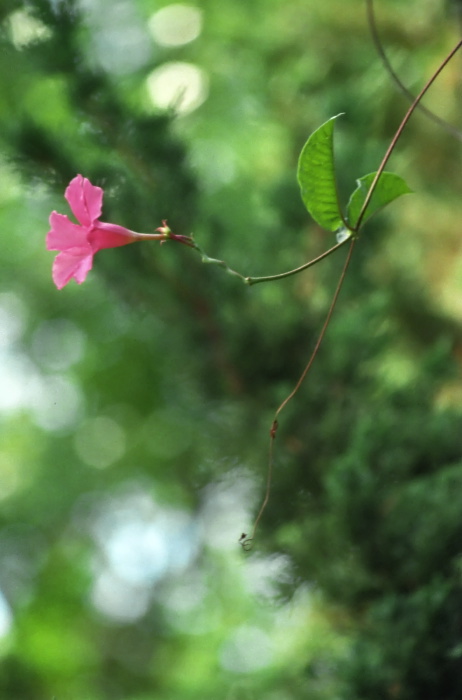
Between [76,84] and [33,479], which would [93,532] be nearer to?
[33,479]

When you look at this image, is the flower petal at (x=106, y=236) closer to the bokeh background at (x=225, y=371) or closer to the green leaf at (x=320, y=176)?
the green leaf at (x=320, y=176)

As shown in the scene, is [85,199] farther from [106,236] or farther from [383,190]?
[383,190]

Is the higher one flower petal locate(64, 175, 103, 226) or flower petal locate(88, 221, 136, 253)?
flower petal locate(64, 175, 103, 226)


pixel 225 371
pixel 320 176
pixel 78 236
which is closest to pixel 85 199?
pixel 78 236

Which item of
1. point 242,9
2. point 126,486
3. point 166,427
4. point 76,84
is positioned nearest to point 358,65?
point 242,9

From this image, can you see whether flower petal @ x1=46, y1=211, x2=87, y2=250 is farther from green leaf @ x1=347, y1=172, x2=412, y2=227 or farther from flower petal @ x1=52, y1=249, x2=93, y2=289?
green leaf @ x1=347, y1=172, x2=412, y2=227

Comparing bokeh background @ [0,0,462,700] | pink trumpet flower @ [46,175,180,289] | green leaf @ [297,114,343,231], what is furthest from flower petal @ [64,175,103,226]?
bokeh background @ [0,0,462,700]
